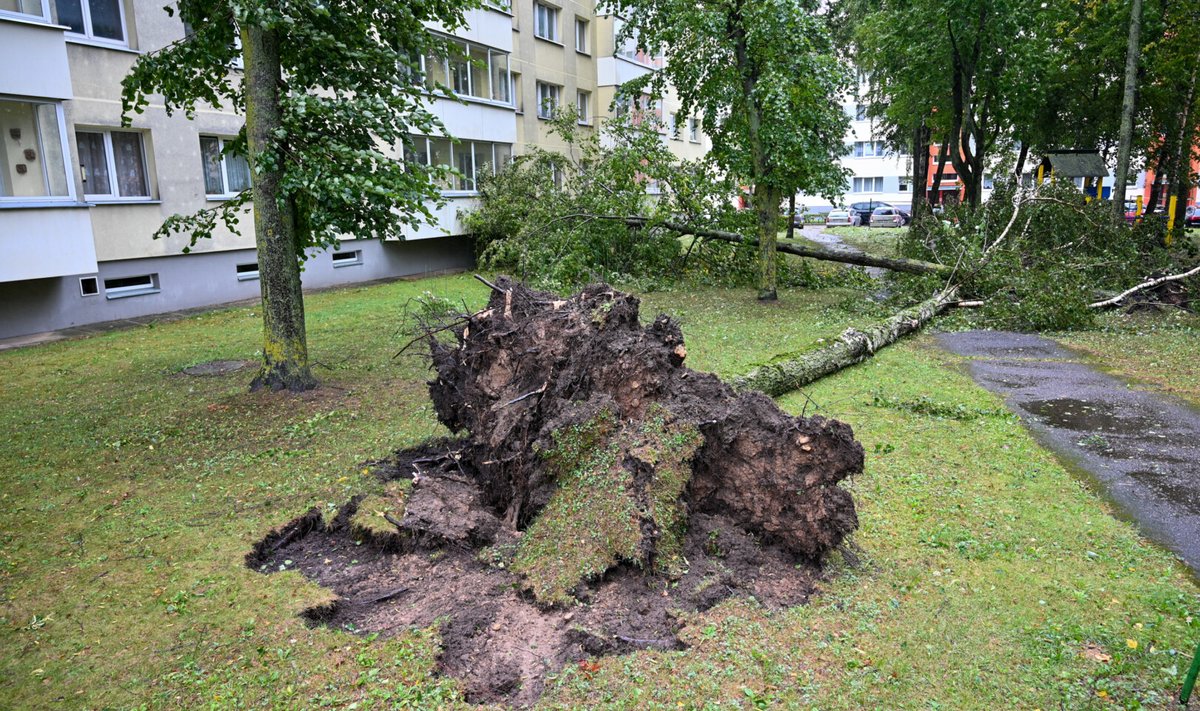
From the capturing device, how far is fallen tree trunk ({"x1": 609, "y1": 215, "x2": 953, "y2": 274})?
645 inches

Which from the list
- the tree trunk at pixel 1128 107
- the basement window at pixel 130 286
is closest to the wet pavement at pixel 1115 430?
the tree trunk at pixel 1128 107

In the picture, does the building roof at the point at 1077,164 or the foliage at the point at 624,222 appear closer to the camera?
the foliage at the point at 624,222

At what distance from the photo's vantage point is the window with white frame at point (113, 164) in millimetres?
13977

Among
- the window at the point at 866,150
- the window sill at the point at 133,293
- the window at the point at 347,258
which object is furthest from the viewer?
the window at the point at 866,150

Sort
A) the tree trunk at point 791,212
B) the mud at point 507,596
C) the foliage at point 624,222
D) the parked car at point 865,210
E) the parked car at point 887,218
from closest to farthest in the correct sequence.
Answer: the mud at point 507,596
the foliage at point 624,222
the tree trunk at point 791,212
the parked car at point 887,218
the parked car at point 865,210

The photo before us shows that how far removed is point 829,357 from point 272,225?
265 inches

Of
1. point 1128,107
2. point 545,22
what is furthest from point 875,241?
point 545,22

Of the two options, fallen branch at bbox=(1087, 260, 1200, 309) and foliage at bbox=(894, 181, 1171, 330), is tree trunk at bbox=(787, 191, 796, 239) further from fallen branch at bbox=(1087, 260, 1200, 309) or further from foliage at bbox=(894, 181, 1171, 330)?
fallen branch at bbox=(1087, 260, 1200, 309)

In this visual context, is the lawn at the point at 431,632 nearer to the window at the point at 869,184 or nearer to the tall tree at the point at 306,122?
the tall tree at the point at 306,122

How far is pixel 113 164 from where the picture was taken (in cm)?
1438

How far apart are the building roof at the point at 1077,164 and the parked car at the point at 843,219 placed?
77.5ft

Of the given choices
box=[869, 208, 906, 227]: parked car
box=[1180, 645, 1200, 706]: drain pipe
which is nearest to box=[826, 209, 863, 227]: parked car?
box=[869, 208, 906, 227]: parked car

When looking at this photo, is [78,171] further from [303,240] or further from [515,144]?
[515,144]

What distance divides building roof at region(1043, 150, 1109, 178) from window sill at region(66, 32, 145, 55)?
914 inches
